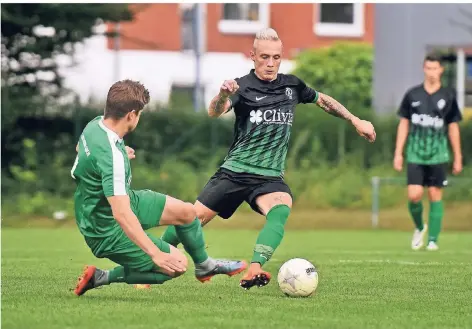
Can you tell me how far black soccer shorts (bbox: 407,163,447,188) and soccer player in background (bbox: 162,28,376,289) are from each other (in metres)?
5.17

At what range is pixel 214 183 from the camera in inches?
404

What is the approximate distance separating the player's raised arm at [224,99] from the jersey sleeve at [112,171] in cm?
131

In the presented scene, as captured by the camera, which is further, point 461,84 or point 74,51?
point 461,84

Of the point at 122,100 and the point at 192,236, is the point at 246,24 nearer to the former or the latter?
the point at 192,236

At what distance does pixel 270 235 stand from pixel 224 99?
3.50 feet

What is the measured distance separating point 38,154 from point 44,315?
53.6ft

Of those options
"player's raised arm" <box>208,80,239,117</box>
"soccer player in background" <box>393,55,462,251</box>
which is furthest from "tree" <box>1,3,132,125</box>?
"player's raised arm" <box>208,80,239,117</box>

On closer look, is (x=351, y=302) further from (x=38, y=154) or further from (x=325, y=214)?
(x=38, y=154)

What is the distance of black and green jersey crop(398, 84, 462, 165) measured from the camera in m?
15.3

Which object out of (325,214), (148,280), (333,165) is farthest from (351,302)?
(333,165)

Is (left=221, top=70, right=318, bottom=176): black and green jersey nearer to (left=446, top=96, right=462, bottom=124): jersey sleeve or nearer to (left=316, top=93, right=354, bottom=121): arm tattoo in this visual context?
(left=316, top=93, right=354, bottom=121): arm tattoo

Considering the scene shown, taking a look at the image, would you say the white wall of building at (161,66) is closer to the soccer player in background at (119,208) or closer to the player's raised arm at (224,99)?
the player's raised arm at (224,99)

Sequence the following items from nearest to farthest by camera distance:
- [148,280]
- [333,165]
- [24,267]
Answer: [148,280] < [24,267] < [333,165]

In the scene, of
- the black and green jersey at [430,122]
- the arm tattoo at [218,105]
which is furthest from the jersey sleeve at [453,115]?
the arm tattoo at [218,105]
